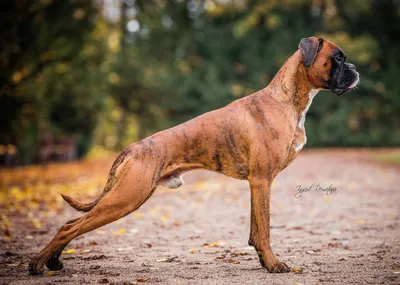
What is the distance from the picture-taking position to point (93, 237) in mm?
7180

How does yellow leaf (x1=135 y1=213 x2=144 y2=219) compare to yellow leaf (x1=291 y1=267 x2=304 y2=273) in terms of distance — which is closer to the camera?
yellow leaf (x1=291 y1=267 x2=304 y2=273)

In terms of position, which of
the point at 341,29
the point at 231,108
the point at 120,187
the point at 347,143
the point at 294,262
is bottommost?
the point at 294,262

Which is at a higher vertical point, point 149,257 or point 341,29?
point 341,29

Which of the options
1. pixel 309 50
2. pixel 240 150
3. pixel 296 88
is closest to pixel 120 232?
pixel 240 150

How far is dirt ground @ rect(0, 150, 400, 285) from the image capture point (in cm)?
468

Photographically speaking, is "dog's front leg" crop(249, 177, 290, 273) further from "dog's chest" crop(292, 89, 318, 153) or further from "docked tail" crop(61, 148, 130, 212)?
"docked tail" crop(61, 148, 130, 212)

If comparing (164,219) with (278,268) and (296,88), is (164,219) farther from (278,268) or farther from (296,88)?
(296,88)

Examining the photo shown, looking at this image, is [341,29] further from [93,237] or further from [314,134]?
[93,237]

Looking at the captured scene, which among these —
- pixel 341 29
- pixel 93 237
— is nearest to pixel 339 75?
pixel 93 237

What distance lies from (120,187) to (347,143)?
28.7m

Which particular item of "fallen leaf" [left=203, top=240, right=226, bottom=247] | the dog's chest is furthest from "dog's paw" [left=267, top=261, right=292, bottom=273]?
"fallen leaf" [left=203, top=240, right=226, bottom=247]

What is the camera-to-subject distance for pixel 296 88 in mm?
5219

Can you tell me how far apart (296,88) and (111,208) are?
7.21 ft

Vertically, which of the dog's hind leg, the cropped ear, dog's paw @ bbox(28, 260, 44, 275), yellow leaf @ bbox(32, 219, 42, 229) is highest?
the cropped ear
